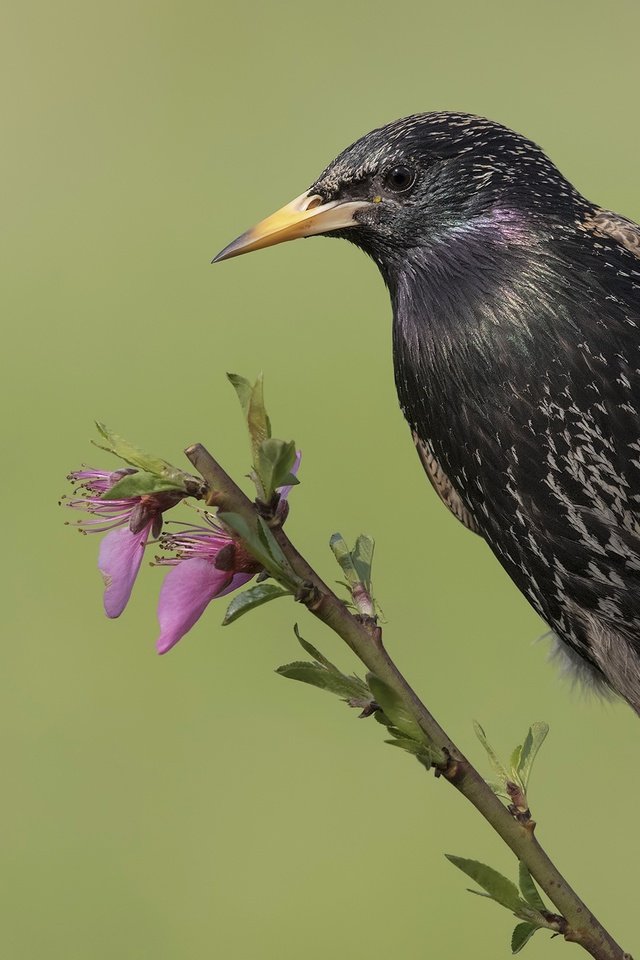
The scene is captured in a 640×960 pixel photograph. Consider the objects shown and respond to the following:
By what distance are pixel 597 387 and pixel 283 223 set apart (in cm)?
42

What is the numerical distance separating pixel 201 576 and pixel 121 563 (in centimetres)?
6

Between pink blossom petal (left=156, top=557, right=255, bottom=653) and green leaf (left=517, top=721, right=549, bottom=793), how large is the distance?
0.94 ft

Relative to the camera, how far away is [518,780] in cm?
103

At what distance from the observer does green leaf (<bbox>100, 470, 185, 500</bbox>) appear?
0.86 m

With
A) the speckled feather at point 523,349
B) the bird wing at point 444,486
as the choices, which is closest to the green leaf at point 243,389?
the speckled feather at point 523,349

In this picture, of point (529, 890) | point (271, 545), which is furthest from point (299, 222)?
point (529, 890)

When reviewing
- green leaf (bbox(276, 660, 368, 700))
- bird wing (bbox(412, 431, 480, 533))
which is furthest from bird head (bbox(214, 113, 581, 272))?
green leaf (bbox(276, 660, 368, 700))

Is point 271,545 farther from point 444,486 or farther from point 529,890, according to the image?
point 444,486

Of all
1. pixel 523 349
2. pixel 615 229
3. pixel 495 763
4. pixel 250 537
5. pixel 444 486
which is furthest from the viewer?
pixel 444 486

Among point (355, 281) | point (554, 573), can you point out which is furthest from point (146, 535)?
point (355, 281)

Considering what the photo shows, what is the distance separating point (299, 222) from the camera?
153 cm

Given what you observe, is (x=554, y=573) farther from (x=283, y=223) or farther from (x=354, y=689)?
(x=354, y=689)

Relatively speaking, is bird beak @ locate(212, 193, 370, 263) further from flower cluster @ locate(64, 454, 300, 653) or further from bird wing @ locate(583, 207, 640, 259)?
flower cluster @ locate(64, 454, 300, 653)

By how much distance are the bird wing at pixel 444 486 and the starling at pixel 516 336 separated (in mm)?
52
